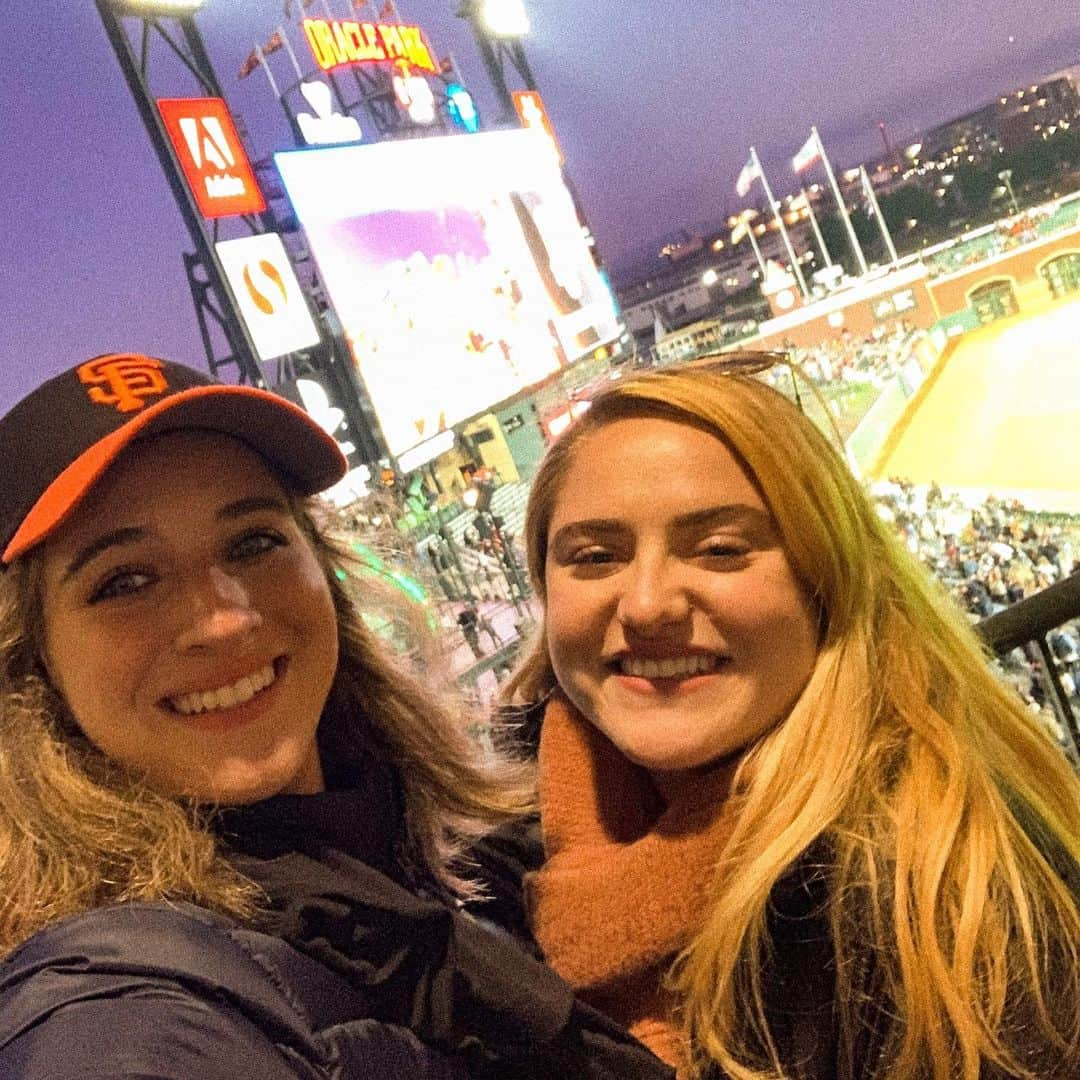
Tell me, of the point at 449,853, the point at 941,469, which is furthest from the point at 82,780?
the point at 941,469

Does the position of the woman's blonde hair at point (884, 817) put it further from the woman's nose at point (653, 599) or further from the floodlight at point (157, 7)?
the floodlight at point (157, 7)

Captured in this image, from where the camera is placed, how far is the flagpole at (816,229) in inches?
525

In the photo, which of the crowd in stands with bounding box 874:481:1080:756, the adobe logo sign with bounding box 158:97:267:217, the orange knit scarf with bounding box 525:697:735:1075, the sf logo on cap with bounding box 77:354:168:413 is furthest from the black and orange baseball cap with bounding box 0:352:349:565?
the adobe logo sign with bounding box 158:97:267:217

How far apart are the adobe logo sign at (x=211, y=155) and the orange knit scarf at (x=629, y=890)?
8.82m

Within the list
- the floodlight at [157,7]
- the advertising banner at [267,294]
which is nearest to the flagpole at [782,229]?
the advertising banner at [267,294]

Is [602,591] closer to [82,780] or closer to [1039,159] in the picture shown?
[82,780]

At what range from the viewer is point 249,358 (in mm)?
9133

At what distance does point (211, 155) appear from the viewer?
29.9ft

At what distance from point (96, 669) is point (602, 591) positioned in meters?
0.66

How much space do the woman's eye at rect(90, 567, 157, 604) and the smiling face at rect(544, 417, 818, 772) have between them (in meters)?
0.59

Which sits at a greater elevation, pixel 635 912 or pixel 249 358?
pixel 249 358

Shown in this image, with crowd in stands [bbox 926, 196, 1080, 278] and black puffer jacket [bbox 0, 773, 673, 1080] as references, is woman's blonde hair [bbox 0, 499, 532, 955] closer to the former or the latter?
black puffer jacket [bbox 0, 773, 673, 1080]

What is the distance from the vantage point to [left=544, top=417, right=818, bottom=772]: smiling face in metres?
1.29

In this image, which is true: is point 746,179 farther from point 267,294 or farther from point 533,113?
point 267,294
